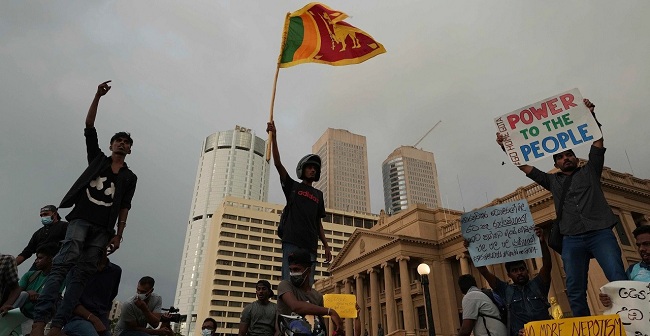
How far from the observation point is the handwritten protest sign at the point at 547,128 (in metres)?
4.96

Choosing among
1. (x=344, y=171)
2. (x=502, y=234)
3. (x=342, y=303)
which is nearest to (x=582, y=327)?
(x=502, y=234)

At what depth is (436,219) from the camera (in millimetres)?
36906

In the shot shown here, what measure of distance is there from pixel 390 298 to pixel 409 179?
14139cm

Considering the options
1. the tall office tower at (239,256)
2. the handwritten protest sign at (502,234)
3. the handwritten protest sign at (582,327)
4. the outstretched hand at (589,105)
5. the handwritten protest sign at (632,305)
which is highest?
the tall office tower at (239,256)

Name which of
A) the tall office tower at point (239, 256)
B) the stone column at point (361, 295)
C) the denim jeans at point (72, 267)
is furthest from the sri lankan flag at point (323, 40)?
the tall office tower at point (239, 256)

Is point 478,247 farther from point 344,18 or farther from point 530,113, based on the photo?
point 344,18

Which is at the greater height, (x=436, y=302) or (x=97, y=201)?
(x=436, y=302)

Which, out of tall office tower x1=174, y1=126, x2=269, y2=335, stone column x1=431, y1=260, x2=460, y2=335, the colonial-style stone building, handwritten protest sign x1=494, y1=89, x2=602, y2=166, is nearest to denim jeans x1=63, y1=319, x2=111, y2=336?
handwritten protest sign x1=494, y1=89, x2=602, y2=166

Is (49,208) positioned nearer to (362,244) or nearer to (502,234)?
(502,234)

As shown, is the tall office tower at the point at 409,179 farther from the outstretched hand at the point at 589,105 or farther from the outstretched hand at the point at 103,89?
the outstretched hand at the point at 103,89

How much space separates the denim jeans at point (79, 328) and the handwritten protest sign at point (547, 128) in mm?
5588

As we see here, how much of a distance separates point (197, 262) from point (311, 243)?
471 ft

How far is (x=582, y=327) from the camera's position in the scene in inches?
119

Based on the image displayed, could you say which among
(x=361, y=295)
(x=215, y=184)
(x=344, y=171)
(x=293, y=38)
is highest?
(x=344, y=171)
